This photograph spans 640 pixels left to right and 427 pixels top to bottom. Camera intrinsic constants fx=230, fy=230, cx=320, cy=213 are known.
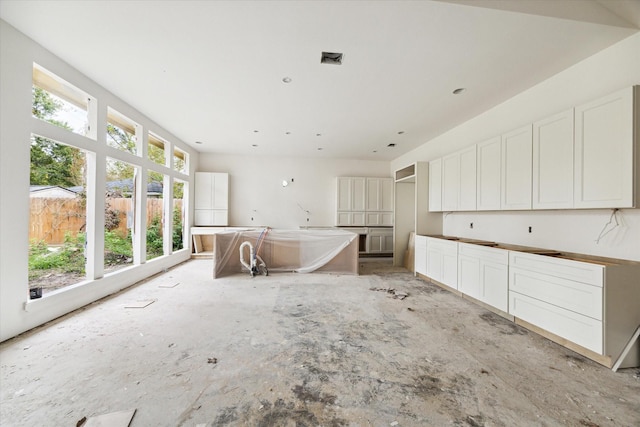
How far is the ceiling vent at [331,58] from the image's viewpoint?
2.40 metres

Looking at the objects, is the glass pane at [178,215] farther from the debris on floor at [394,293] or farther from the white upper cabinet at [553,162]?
the white upper cabinet at [553,162]

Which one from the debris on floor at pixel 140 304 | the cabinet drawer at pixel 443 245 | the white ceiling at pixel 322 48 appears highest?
the white ceiling at pixel 322 48

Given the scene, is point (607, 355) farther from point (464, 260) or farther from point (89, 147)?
point (89, 147)

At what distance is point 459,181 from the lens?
3.85m

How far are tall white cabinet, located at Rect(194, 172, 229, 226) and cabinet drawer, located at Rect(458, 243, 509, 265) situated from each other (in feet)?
18.4

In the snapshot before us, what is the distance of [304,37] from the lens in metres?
2.13

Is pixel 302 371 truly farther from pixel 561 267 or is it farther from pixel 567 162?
pixel 567 162

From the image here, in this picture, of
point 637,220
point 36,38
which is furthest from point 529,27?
point 36,38

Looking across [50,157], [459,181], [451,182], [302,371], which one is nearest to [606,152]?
[459,181]

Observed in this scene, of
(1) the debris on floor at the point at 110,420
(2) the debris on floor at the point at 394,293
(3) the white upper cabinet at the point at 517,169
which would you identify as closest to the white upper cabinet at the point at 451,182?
(3) the white upper cabinet at the point at 517,169

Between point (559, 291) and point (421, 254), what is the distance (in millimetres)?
2333

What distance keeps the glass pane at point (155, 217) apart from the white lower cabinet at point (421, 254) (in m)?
5.36

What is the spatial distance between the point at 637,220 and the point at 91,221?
234 inches

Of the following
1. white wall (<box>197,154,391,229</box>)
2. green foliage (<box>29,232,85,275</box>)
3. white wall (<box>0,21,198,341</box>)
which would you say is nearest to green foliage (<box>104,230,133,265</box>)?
green foliage (<box>29,232,85,275</box>)
